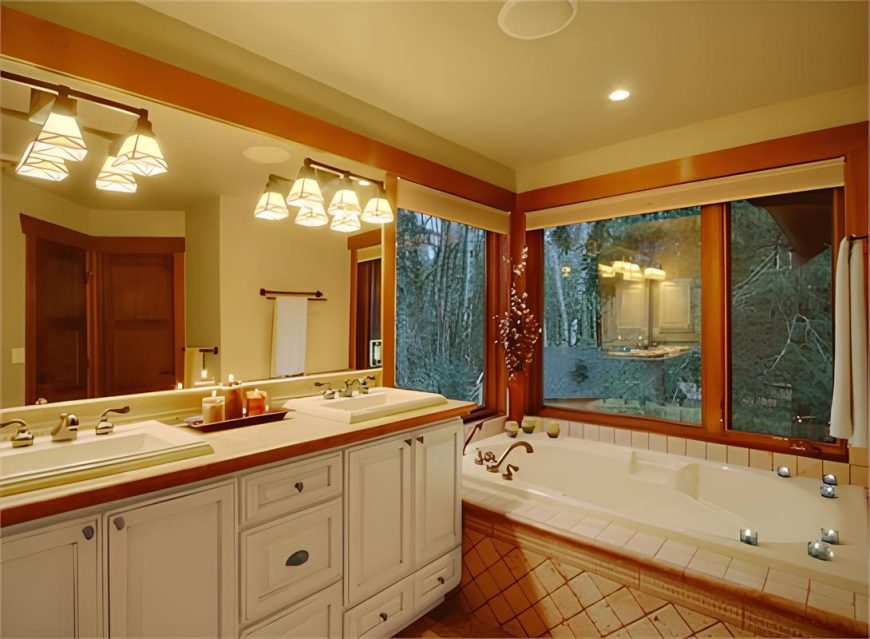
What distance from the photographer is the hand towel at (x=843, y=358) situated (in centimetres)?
214

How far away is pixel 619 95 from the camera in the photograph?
8.17 ft

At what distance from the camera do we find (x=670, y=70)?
224 cm

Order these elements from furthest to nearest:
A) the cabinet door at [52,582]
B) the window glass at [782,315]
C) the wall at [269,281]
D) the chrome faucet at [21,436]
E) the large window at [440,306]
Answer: the large window at [440,306], the window glass at [782,315], the wall at [269,281], the chrome faucet at [21,436], the cabinet door at [52,582]

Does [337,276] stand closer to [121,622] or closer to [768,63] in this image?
[121,622]

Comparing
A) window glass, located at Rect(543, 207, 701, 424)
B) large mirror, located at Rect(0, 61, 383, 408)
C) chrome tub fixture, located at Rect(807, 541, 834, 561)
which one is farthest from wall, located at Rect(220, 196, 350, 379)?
chrome tub fixture, located at Rect(807, 541, 834, 561)

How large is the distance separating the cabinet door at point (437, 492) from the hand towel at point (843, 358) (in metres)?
1.75

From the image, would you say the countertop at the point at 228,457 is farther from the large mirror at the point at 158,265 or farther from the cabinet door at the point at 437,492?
the large mirror at the point at 158,265

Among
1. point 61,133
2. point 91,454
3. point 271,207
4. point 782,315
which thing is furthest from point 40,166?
point 782,315

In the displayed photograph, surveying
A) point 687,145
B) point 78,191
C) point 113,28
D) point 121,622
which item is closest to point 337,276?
point 78,191

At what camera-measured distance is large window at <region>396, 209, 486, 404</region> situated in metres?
3.03

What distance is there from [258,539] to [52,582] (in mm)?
511

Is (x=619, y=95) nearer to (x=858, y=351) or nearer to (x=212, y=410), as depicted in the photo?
(x=858, y=351)

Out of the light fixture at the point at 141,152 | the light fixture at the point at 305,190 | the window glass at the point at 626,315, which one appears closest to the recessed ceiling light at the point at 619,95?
the window glass at the point at 626,315

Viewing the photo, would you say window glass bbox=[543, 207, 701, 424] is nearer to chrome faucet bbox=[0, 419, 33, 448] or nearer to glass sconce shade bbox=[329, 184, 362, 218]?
glass sconce shade bbox=[329, 184, 362, 218]
